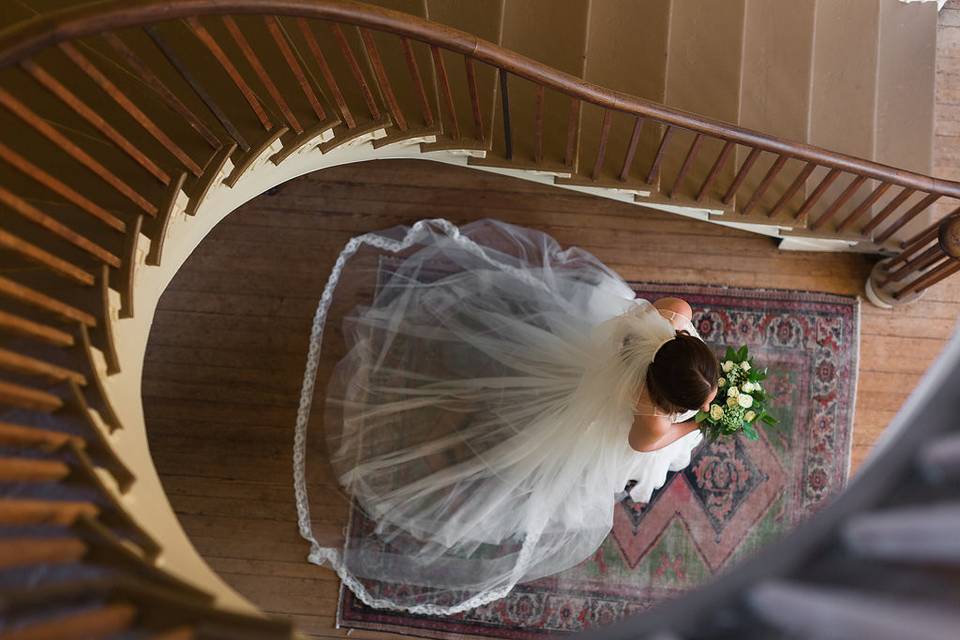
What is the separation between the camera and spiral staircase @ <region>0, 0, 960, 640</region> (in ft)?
3.78

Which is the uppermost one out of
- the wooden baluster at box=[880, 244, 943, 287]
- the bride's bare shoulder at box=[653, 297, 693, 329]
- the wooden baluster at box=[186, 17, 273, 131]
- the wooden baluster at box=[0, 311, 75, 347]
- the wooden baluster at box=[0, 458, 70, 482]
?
the wooden baluster at box=[186, 17, 273, 131]

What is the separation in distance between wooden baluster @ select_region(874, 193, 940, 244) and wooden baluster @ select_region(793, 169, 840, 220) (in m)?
0.36

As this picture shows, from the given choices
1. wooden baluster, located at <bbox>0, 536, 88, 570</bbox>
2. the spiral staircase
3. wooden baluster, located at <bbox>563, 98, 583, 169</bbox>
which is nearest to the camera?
the spiral staircase

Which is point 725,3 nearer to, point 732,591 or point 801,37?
point 801,37

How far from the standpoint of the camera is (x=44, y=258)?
2051mm

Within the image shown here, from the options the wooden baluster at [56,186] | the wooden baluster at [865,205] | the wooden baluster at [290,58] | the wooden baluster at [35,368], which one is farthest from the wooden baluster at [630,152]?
the wooden baluster at [35,368]

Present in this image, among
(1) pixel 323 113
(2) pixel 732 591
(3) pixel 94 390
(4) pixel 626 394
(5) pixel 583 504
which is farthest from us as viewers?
(5) pixel 583 504

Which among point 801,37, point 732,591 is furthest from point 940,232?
point 732,591

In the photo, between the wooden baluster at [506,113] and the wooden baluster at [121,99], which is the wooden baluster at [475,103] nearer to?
the wooden baluster at [506,113]

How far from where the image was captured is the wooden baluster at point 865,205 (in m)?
3.03

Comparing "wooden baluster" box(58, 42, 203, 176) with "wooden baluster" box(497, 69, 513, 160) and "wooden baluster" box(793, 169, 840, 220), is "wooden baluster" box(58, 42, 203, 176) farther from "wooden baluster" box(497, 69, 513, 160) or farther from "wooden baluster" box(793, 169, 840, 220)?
"wooden baluster" box(793, 169, 840, 220)

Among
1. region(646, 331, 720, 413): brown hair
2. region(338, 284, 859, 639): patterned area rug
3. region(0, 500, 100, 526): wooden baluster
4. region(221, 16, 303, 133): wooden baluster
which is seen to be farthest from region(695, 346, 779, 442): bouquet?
region(0, 500, 100, 526): wooden baluster

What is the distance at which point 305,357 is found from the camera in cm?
370

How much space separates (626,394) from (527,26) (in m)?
1.96
